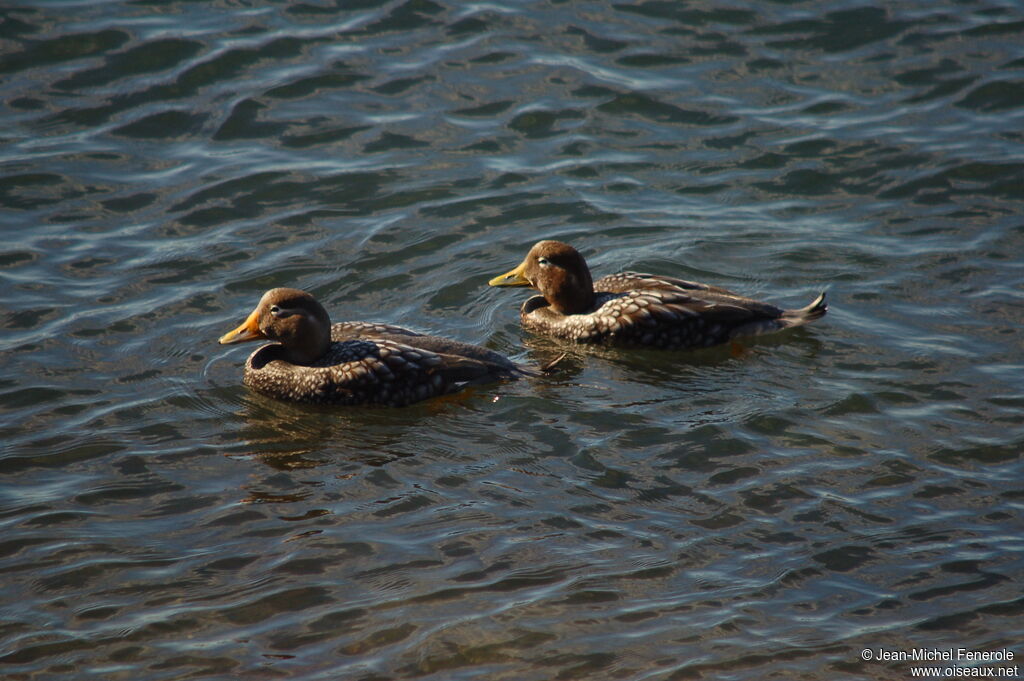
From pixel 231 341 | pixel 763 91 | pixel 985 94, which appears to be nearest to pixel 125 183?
pixel 231 341

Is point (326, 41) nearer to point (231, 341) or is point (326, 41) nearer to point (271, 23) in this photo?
point (271, 23)

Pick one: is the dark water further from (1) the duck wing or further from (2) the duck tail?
(1) the duck wing

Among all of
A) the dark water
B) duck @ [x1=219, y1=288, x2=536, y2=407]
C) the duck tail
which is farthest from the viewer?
the duck tail

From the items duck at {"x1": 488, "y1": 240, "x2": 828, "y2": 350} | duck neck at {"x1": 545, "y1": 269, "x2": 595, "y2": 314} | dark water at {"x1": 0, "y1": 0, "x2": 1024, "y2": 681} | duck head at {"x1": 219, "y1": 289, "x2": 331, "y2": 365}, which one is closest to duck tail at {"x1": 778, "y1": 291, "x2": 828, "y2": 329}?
duck at {"x1": 488, "y1": 240, "x2": 828, "y2": 350}

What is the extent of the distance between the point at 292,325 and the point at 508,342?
1.90 meters

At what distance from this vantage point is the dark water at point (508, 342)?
21.7ft

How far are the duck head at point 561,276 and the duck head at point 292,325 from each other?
189 cm

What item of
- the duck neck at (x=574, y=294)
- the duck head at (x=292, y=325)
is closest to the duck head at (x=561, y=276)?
the duck neck at (x=574, y=294)

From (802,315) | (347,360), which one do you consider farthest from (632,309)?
(347,360)

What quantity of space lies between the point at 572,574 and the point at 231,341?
3552 millimetres

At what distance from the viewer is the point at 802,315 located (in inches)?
376

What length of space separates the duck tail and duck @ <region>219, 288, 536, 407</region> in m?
2.07

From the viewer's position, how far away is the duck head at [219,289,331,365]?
8.99m

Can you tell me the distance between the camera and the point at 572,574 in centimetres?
686
